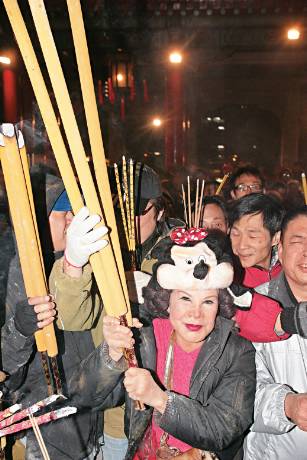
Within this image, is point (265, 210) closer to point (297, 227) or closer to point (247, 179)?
point (297, 227)

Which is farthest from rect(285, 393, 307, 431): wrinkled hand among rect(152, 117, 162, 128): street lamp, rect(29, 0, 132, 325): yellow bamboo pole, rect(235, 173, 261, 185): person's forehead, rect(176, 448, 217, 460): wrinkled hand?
rect(152, 117, 162, 128): street lamp

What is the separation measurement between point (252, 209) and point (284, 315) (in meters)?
1.01

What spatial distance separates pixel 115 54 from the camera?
10.9m

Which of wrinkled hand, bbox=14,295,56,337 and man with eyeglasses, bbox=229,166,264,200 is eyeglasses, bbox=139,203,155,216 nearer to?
wrinkled hand, bbox=14,295,56,337

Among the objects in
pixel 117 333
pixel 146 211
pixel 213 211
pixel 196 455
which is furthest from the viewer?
pixel 213 211

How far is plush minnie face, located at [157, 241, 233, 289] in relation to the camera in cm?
165

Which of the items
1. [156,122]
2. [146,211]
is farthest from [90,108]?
[156,122]

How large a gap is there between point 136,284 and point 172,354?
1.27ft

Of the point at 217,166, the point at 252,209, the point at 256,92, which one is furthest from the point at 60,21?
the point at 217,166

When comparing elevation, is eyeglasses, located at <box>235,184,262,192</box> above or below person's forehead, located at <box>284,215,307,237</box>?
above

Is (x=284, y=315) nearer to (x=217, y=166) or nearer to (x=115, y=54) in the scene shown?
(x=115, y=54)

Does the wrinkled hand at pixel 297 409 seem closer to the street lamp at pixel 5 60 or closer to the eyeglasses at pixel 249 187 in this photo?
the eyeglasses at pixel 249 187

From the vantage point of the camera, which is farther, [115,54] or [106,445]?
[115,54]

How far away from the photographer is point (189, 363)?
175 cm
